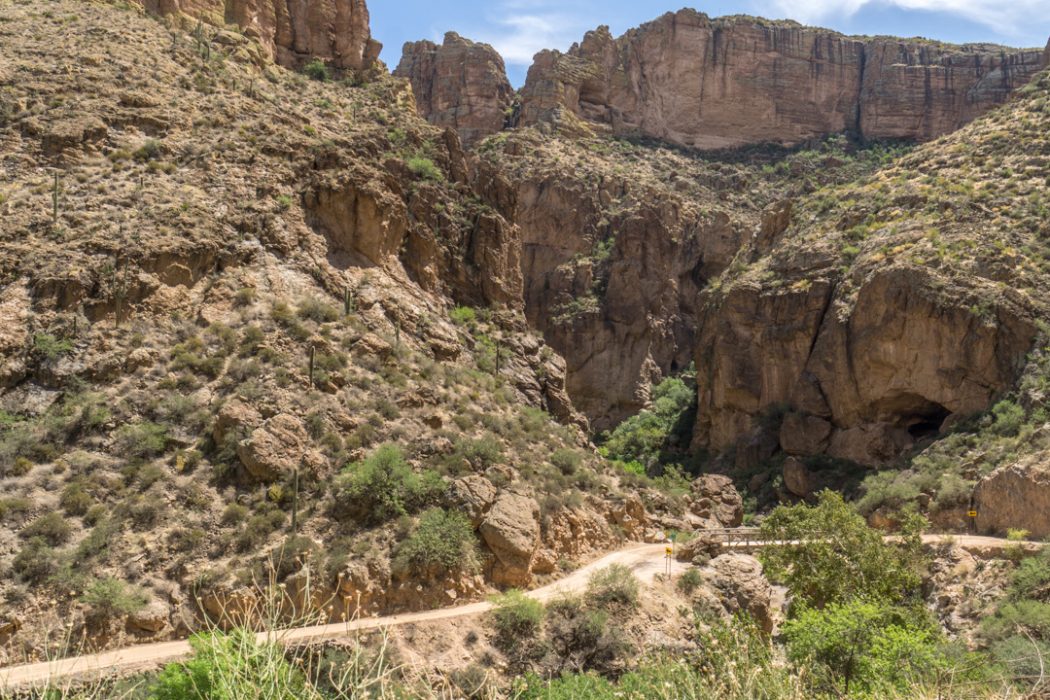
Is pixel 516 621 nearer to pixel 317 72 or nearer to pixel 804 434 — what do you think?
pixel 804 434

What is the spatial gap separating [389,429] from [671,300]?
1716 inches

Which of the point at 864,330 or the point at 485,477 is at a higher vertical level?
the point at 864,330

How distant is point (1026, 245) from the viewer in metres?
41.7

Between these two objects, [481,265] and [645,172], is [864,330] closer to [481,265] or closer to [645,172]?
[481,265]

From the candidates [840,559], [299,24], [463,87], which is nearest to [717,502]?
[840,559]

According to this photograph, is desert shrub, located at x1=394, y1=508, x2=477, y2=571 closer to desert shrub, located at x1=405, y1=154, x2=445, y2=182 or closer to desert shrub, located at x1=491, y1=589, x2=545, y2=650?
desert shrub, located at x1=491, y1=589, x2=545, y2=650

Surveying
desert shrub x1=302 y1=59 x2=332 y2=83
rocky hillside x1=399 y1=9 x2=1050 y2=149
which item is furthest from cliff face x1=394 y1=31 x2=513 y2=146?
desert shrub x1=302 y1=59 x2=332 y2=83

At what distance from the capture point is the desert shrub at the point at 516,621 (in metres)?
22.3

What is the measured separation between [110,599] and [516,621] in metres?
9.74

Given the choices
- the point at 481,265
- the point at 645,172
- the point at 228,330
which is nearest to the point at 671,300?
the point at 645,172

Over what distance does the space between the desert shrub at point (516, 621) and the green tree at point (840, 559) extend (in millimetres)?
7689

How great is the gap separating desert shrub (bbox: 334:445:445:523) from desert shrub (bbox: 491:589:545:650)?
390 centimetres

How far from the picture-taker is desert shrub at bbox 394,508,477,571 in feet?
75.7

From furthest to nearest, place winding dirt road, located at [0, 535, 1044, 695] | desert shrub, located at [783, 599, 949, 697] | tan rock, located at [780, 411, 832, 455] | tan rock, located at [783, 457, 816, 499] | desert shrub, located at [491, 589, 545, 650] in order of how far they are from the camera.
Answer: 1. tan rock, located at [780, 411, 832, 455]
2. tan rock, located at [783, 457, 816, 499]
3. desert shrub, located at [491, 589, 545, 650]
4. desert shrub, located at [783, 599, 949, 697]
5. winding dirt road, located at [0, 535, 1044, 695]
